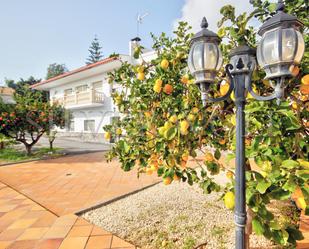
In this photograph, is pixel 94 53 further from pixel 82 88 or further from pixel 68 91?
pixel 82 88

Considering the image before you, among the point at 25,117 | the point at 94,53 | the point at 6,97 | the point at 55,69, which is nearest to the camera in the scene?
the point at 25,117

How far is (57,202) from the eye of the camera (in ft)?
13.1

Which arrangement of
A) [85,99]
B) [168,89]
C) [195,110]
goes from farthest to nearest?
[85,99]
[168,89]
[195,110]

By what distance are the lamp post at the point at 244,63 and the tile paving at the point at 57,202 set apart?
169cm

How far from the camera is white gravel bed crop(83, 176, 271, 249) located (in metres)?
2.54

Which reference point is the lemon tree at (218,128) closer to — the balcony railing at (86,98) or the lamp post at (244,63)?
the lamp post at (244,63)

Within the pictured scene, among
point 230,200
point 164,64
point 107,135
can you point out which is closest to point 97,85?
point 107,135

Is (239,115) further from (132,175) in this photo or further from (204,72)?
(132,175)

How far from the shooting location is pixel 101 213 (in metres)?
3.41

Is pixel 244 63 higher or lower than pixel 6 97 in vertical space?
lower

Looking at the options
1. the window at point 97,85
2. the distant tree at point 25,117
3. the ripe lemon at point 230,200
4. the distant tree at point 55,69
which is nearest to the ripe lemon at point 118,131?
the ripe lemon at point 230,200

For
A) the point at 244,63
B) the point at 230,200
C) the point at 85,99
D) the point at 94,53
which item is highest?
the point at 94,53

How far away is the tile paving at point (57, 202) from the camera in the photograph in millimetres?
2619

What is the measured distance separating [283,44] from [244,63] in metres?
0.28
